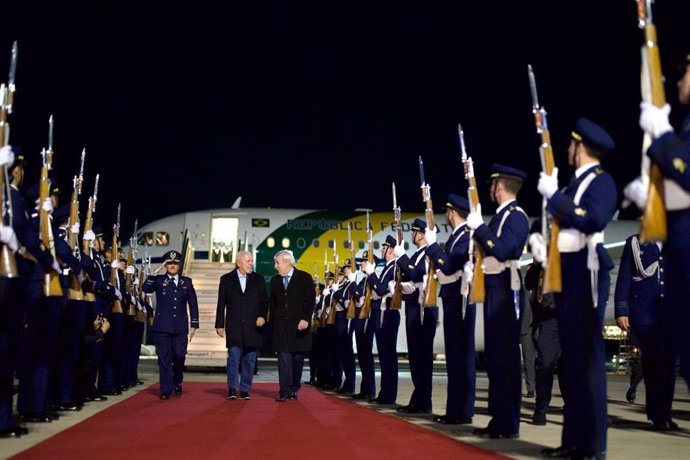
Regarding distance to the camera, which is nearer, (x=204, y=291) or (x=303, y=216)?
(x=204, y=291)

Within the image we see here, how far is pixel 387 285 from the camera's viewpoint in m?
11.0

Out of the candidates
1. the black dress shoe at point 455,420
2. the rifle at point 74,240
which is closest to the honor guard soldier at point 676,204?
the black dress shoe at point 455,420

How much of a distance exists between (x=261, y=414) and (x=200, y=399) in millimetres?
2457

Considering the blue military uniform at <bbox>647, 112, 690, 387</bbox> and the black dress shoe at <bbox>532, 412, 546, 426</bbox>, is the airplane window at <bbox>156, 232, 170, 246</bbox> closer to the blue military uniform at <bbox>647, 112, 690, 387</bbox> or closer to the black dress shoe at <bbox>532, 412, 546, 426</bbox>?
the black dress shoe at <bbox>532, 412, 546, 426</bbox>

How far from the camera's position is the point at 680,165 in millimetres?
4363

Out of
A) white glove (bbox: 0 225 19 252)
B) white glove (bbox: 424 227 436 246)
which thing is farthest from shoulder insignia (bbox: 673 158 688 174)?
A: white glove (bbox: 424 227 436 246)

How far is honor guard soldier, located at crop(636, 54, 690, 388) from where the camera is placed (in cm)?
438

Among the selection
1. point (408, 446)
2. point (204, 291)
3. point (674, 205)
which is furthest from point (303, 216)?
point (674, 205)

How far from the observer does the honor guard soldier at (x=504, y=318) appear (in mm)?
6914

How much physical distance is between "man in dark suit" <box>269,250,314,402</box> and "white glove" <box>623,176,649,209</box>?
7591mm

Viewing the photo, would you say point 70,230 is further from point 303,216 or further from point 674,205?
point 303,216

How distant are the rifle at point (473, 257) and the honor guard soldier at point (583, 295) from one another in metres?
1.42

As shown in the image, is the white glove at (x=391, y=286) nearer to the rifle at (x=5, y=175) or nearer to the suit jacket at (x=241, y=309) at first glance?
the suit jacket at (x=241, y=309)

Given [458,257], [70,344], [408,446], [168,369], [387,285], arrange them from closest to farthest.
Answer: [408,446]
[458,257]
[70,344]
[387,285]
[168,369]
